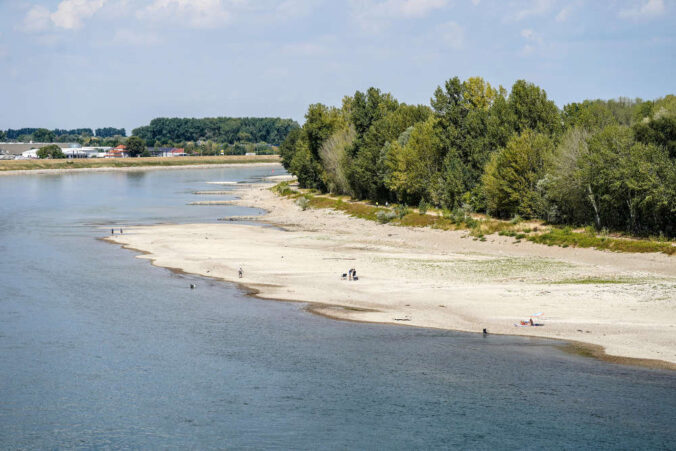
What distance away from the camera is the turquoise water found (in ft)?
88.2

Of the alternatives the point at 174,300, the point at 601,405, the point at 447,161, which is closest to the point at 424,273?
the point at 174,300

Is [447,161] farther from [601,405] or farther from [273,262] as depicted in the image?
[601,405]

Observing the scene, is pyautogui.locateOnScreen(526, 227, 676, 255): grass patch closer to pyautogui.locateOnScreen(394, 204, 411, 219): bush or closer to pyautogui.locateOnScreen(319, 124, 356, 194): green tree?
pyautogui.locateOnScreen(394, 204, 411, 219): bush

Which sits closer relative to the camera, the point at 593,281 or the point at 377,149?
the point at 593,281

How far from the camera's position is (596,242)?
192 feet

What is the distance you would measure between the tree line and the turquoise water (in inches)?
1090

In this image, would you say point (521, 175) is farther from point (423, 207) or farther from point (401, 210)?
point (401, 210)

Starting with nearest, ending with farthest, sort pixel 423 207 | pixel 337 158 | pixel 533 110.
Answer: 1. pixel 533 110
2. pixel 423 207
3. pixel 337 158

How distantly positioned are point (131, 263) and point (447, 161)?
133ft

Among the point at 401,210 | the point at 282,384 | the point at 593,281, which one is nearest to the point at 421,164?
the point at 401,210

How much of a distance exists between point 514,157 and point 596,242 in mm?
16119

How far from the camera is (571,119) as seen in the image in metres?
85.9

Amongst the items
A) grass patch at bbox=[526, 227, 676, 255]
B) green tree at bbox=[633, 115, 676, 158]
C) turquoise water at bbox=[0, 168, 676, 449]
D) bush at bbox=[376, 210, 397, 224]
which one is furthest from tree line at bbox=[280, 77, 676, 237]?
turquoise water at bbox=[0, 168, 676, 449]

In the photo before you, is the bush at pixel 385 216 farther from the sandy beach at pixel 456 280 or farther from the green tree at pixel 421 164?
the sandy beach at pixel 456 280
